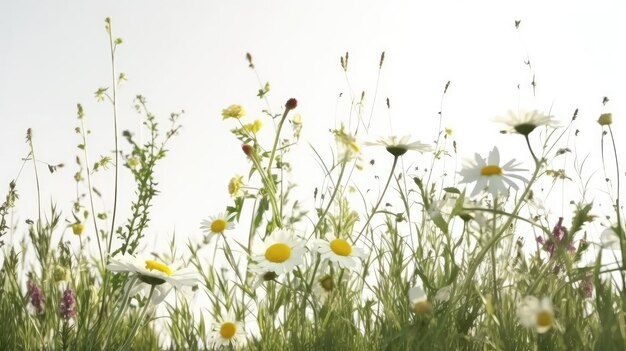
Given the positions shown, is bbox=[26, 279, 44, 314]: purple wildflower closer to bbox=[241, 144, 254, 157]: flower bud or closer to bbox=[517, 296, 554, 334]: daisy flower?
bbox=[241, 144, 254, 157]: flower bud

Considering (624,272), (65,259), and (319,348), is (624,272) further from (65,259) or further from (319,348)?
(65,259)

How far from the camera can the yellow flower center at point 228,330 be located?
218cm

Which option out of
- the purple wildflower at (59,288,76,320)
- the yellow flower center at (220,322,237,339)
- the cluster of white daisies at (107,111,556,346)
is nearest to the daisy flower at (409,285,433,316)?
the cluster of white daisies at (107,111,556,346)

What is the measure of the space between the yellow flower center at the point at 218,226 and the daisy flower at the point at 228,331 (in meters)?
0.30

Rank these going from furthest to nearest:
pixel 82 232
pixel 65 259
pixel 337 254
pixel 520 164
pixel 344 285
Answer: pixel 82 232 → pixel 65 259 → pixel 344 285 → pixel 337 254 → pixel 520 164

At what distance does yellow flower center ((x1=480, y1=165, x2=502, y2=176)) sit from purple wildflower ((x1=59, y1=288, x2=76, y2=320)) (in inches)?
63.2

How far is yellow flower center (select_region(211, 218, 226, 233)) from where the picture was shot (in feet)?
7.33

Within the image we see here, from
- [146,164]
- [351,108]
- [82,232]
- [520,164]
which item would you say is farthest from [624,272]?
[146,164]

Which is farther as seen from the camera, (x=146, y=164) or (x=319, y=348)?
(x=146, y=164)

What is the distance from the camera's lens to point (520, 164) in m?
1.72

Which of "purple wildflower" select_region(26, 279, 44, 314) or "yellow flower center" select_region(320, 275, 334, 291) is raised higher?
"purple wildflower" select_region(26, 279, 44, 314)

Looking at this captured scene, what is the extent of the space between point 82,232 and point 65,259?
1.46ft

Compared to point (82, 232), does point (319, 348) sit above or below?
below

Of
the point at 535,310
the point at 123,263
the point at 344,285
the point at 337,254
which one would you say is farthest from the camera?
the point at 344,285
